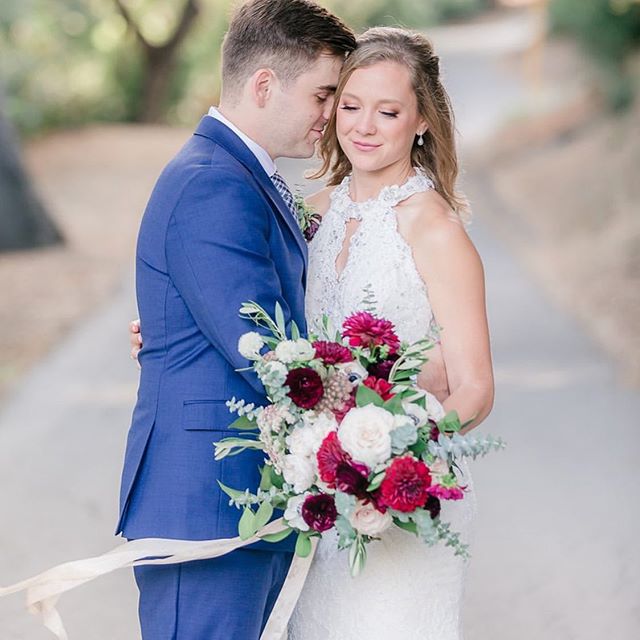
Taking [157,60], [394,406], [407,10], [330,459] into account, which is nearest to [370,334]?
[394,406]

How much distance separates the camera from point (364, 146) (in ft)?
11.6

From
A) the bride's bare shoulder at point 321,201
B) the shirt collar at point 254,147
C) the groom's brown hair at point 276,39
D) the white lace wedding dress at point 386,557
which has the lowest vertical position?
the white lace wedding dress at point 386,557

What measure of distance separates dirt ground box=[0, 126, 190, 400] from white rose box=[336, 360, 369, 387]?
709 centimetres

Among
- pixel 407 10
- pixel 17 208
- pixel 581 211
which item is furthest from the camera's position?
pixel 407 10

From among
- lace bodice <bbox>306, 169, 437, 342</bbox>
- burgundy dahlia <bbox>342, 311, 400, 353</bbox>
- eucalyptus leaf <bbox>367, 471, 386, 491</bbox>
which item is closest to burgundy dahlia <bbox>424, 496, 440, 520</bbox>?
eucalyptus leaf <bbox>367, 471, 386, 491</bbox>

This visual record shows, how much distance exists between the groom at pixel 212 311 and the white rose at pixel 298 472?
0.71 ft

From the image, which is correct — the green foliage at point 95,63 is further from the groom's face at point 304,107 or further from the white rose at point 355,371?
the white rose at point 355,371

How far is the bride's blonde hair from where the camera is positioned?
347 centimetres

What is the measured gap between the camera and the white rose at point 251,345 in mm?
2961

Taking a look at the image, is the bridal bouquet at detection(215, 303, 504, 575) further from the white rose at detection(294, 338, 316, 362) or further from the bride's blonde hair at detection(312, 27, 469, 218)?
the bride's blonde hair at detection(312, 27, 469, 218)

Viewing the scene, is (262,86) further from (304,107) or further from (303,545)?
(303,545)

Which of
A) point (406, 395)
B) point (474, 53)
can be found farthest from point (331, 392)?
point (474, 53)

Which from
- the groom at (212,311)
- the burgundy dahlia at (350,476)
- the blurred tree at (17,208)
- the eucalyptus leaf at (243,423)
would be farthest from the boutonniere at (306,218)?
the blurred tree at (17,208)

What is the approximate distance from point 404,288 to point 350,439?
0.69 meters
